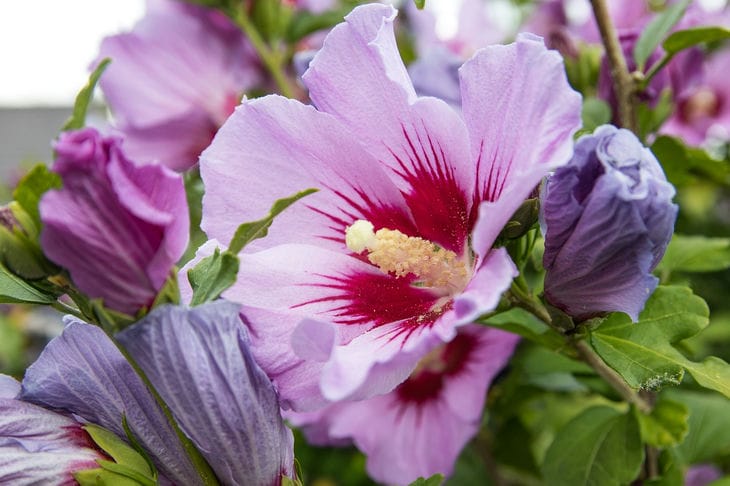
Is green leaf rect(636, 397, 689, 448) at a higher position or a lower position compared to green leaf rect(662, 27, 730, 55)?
lower

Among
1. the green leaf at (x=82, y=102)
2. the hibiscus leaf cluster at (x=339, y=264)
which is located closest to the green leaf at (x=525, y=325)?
the hibiscus leaf cluster at (x=339, y=264)

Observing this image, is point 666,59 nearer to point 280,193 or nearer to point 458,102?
point 458,102

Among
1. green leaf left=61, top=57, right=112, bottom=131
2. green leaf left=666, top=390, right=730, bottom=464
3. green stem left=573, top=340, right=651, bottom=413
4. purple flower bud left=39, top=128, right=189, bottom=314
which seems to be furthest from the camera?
green leaf left=666, top=390, right=730, bottom=464

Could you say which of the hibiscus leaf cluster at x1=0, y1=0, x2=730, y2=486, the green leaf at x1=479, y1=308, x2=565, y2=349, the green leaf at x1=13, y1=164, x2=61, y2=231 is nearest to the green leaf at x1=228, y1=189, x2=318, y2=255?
the hibiscus leaf cluster at x1=0, y1=0, x2=730, y2=486

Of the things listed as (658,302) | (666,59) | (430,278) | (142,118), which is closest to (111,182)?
(430,278)

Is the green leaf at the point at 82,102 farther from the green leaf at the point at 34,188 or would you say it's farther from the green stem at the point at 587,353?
the green stem at the point at 587,353

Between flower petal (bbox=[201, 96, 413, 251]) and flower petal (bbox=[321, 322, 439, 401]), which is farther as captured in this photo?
flower petal (bbox=[201, 96, 413, 251])

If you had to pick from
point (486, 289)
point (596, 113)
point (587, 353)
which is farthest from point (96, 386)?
point (596, 113)

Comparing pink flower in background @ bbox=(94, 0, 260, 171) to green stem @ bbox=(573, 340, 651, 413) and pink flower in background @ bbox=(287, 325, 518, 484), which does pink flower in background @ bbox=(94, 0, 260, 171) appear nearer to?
pink flower in background @ bbox=(287, 325, 518, 484)
